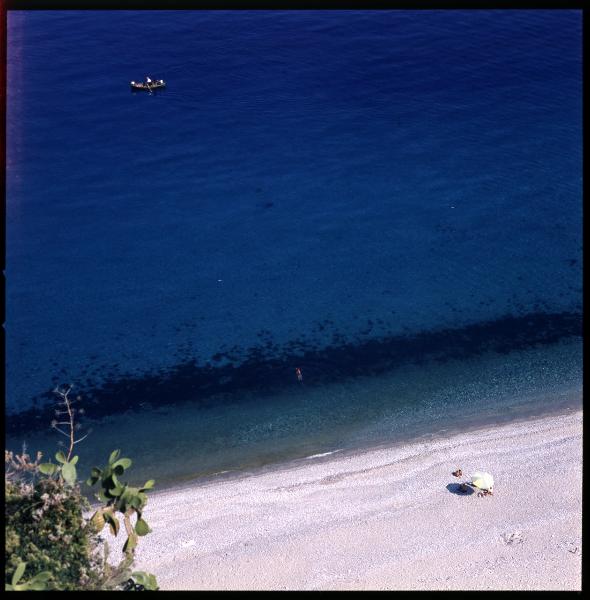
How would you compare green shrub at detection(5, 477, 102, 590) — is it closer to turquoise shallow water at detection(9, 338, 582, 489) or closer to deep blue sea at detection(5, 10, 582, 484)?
turquoise shallow water at detection(9, 338, 582, 489)

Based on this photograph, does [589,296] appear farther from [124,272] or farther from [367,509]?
[124,272]

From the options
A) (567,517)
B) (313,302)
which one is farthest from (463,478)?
(313,302)

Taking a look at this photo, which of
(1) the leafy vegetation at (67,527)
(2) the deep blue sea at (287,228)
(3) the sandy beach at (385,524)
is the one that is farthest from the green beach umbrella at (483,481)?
(1) the leafy vegetation at (67,527)

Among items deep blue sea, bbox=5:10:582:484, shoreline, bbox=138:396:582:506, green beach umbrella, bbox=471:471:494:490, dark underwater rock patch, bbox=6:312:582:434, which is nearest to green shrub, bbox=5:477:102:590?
shoreline, bbox=138:396:582:506

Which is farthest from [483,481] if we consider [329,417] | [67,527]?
[67,527]

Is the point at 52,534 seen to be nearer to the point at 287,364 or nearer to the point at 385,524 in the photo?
the point at 385,524

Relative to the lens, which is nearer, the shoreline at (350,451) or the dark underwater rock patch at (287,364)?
the shoreline at (350,451)

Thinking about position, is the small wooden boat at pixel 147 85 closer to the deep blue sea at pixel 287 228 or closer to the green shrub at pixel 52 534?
the deep blue sea at pixel 287 228
